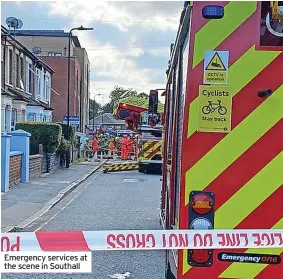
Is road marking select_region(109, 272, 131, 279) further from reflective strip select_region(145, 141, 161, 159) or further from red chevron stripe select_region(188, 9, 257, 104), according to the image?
reflective strip select_region(145, 141, 161, 159)

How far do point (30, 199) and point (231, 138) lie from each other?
10805mm

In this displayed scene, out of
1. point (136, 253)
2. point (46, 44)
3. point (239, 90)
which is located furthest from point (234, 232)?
point (46, 44)

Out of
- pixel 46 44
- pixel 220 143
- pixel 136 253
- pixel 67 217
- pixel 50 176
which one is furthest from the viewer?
pixel 46 44

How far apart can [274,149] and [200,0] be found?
3.64 feet

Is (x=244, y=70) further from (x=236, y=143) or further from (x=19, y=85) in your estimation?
(x=19, y=85)

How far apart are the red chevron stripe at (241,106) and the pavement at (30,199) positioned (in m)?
6.33

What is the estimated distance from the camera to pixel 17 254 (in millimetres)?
3740

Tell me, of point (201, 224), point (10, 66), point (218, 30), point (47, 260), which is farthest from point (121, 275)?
point (10, 66)

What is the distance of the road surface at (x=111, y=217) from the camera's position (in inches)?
257

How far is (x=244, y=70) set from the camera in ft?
11.8

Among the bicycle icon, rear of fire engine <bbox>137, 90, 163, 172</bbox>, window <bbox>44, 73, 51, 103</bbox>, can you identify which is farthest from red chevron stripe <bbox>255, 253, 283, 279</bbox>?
window <bbox>44, 73, 51, 103</bbox>

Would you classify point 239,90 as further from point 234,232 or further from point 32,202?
point 32,202

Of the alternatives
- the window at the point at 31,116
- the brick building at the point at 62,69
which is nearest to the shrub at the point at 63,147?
the window at the point at 31,116

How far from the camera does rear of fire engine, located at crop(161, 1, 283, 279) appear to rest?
141 inches
